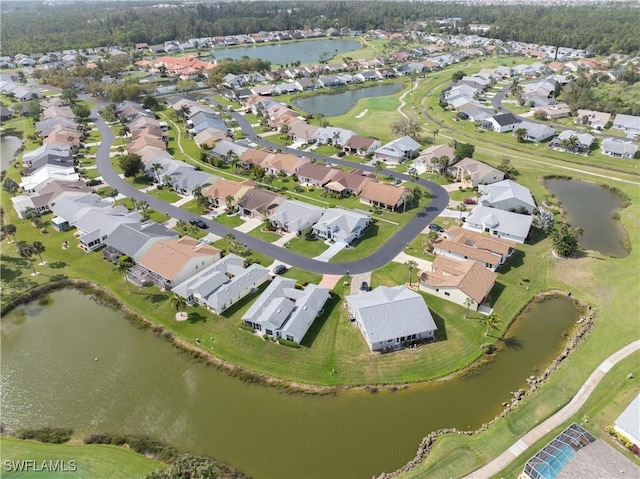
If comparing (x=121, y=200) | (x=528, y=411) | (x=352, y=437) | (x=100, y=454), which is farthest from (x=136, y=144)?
(x=528, y=411)

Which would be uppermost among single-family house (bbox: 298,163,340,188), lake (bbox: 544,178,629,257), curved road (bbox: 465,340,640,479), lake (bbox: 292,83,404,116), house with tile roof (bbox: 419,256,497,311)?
lake (bbox: 292,83,404,116)

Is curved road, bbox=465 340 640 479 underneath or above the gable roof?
underneath

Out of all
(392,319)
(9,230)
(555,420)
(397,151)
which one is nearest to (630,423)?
(555,420)

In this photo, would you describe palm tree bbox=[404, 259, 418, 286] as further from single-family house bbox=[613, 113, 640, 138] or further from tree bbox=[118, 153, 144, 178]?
single-family house bbox=[613, 113, 640, 138]

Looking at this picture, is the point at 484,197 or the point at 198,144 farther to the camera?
the point at 198,144

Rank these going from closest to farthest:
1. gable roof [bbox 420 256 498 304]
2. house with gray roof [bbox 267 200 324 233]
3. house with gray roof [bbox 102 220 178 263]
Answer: gable roof [bbox 420 256 498 304]
house with gray roof [bbox 102 220 178 263]
house with gray roof [bbox 267 200 324 233]

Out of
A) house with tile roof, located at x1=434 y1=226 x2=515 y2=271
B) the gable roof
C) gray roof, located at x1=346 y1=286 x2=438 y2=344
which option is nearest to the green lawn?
gray roof, located at x1=346 y1=286 x2=438 y2=344

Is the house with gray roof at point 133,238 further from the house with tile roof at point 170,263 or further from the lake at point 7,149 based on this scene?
the lake at point 7,149

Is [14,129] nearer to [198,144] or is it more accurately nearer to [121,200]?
[198,144]
